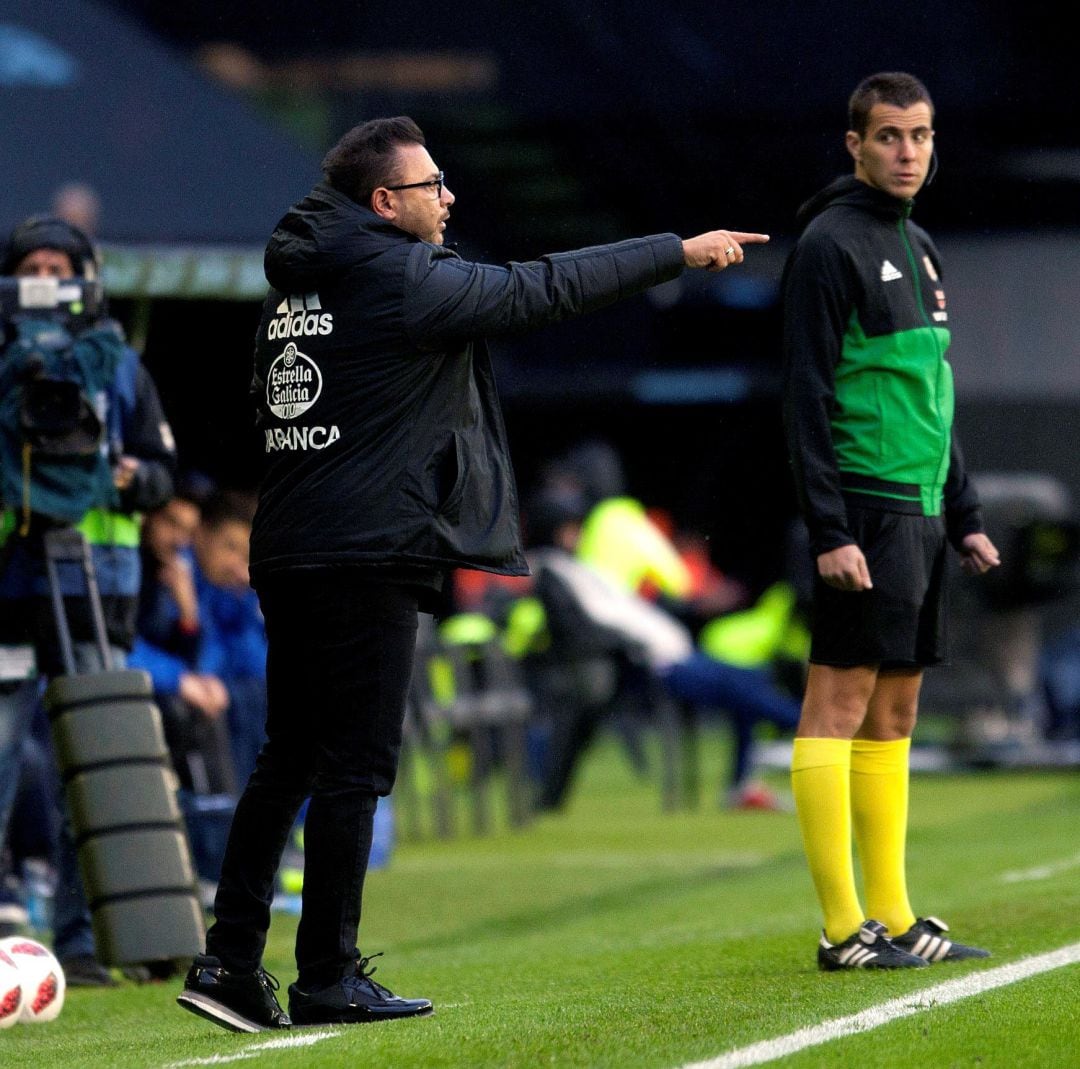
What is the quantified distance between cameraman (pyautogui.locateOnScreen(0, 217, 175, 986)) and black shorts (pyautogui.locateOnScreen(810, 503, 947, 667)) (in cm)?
227

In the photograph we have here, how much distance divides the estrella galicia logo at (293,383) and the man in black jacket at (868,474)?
4.43ft

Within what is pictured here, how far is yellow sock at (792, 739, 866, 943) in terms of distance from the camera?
A: 5766 mm

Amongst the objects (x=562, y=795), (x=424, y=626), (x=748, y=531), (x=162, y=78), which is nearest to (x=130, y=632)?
(x=424, y=626)

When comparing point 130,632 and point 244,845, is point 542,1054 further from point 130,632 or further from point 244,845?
point 130,632

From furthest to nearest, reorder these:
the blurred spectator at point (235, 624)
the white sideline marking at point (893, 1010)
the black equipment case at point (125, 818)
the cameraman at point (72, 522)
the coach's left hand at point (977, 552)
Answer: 1. the blurred spectator at point (235, 624)
2. the cameraman at point (72, 522)
3. the black equipment case at point (125, 818)
4. the coach's left hand at point (977, 552)
5. the white sideline marking at point (893, 1010)

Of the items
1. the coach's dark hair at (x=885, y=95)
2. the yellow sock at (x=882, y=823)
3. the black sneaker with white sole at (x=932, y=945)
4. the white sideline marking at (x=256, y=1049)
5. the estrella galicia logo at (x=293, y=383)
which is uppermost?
the coach's dark hair at (x=885, y=95)

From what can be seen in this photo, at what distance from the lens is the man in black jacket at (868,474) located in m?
5.75

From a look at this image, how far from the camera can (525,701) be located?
45.5 feet

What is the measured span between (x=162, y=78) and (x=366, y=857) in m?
16.7

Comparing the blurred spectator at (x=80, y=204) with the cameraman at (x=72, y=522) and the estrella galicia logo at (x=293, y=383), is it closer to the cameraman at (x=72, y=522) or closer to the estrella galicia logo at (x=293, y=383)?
the cameraman at (x=72, y=522)

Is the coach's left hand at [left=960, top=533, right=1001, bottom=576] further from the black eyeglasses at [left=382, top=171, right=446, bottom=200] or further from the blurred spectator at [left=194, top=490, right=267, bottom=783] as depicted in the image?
the blurred spectator at [left=194, top=490, right=267, bottom=783]

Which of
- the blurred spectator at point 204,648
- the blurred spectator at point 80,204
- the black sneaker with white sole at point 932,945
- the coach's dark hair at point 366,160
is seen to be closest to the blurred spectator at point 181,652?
the blurred spectator at point 204,648

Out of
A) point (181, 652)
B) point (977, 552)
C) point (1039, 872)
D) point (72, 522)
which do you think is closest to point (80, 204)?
point (181, 652)

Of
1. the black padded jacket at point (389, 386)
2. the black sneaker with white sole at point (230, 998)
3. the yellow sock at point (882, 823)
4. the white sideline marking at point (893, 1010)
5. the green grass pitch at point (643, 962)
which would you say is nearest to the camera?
Answer: the white sideline marking at point (893, 1010)
